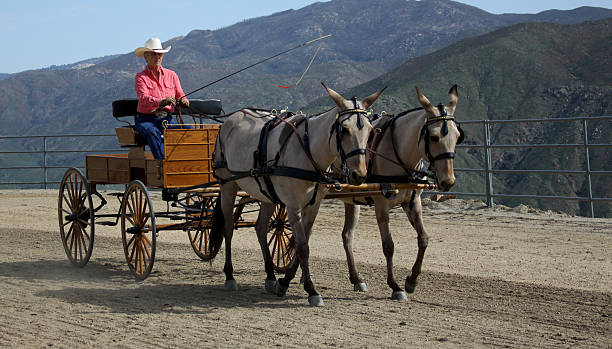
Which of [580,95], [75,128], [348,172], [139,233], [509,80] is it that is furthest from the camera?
[75,128]

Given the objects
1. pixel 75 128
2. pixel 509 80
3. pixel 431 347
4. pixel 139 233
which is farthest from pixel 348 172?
pixel 75 128

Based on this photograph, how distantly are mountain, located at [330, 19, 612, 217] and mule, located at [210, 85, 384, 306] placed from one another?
6614cm

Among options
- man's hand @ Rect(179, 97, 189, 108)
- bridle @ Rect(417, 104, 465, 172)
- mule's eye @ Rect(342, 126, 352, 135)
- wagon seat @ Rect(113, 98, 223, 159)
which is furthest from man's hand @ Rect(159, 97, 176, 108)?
bridle @ Rect(417, 104, 465, 172)

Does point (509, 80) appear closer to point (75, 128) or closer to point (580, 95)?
point (580, 95)

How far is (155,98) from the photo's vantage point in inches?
336

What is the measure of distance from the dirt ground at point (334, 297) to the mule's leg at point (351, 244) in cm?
11

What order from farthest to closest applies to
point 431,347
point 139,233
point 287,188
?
point 139,233, point 287,188, point 431,347

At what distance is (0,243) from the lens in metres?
11.4

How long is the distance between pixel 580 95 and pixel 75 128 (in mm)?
110437

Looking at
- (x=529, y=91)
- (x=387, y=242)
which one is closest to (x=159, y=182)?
(x=387, y=242)

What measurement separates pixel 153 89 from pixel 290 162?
Answer: 2.94 meters

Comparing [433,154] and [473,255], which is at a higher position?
[433,154]

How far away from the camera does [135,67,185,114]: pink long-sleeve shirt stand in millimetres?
8570

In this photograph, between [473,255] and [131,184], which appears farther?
[473,255]
